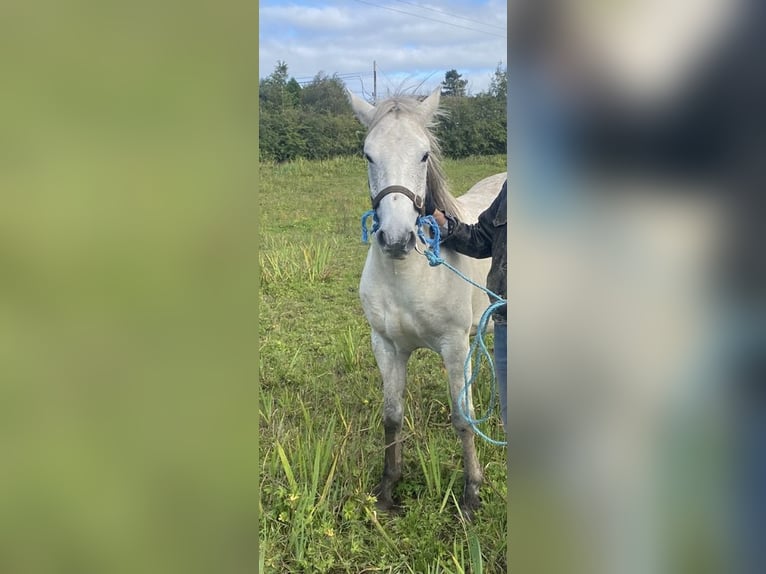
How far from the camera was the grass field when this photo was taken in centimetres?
188

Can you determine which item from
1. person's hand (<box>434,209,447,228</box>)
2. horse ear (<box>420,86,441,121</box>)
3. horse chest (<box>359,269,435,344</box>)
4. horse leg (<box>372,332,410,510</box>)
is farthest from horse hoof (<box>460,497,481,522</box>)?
horse ear (<box>420,86,441,121</box>)

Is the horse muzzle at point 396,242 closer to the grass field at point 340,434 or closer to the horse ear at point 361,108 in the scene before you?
the grass field at point 340,434

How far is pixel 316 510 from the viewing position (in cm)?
195

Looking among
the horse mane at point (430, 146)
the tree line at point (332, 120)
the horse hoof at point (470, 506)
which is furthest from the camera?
the horse hoof at point (470, 506)

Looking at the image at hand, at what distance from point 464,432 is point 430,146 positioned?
45.0 inches

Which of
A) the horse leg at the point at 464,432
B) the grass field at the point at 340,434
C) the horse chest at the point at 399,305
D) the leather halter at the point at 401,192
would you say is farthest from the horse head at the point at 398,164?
the horse leg at the point at 464,432

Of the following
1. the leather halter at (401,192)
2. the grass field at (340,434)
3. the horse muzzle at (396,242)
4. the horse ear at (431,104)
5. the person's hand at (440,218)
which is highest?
the horse ear at (431,104)

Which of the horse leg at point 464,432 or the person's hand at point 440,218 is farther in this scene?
the horse leg at point 464,432

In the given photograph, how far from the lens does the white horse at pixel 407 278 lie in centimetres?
184
